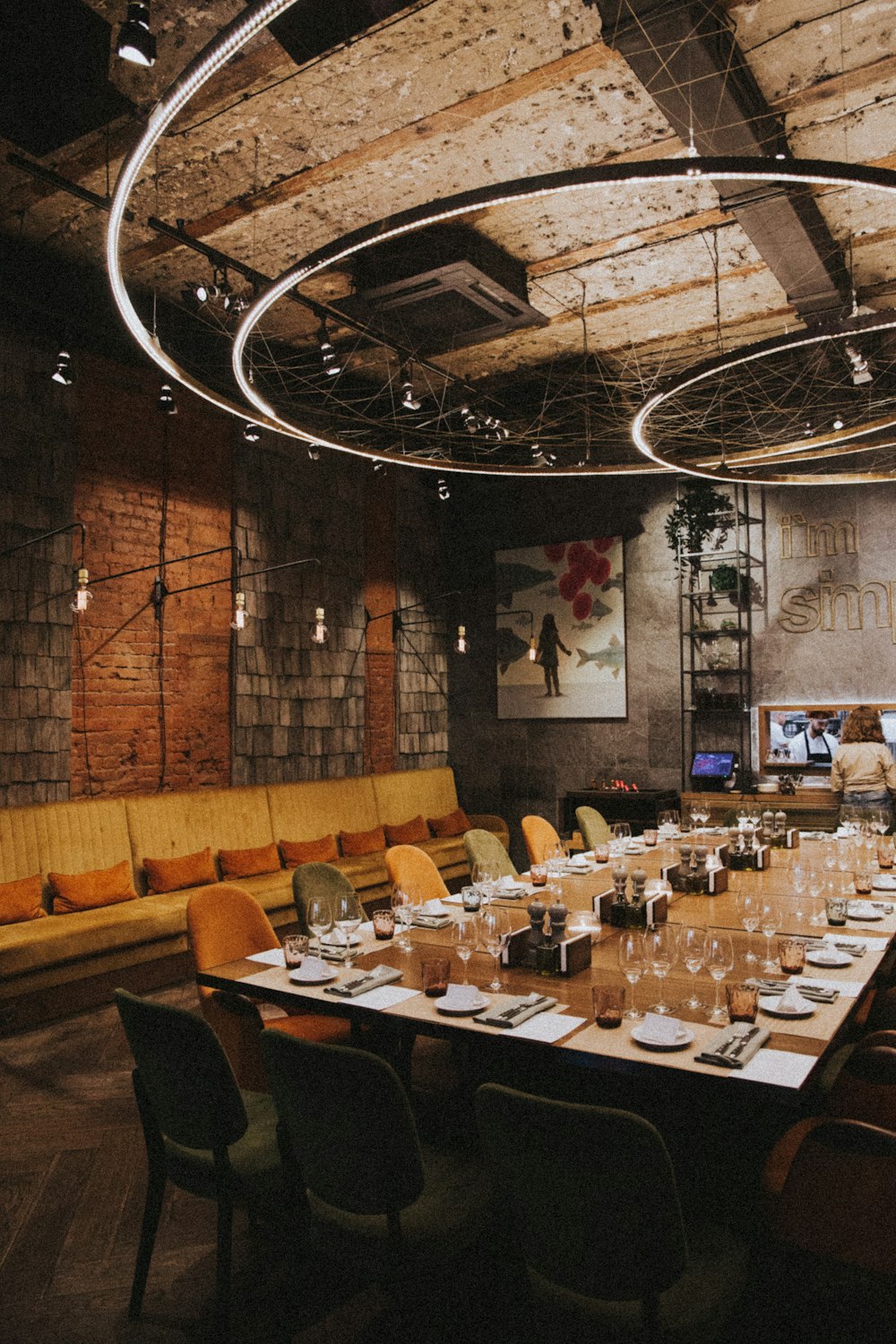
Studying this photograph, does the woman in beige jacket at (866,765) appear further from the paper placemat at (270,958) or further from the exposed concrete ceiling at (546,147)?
the paper placemat at (270,958)

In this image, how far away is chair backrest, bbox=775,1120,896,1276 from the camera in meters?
2.02

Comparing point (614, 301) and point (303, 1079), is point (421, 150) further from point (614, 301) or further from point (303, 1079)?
point (303, 1079)

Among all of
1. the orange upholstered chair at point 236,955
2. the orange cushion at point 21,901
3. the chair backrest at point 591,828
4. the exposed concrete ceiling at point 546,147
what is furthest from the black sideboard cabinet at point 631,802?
the orange upholstered chair at point 236,955

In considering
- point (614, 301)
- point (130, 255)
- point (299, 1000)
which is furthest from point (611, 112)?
point (299, 1000)

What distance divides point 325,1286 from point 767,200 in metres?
4.79

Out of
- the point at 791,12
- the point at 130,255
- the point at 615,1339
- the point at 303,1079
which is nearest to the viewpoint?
the point at 615,1339

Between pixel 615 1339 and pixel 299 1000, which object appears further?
pixel 299 1000

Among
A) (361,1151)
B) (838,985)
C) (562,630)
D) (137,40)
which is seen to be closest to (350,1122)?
(361,1151)

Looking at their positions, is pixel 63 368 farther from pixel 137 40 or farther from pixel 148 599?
pixel 137 40

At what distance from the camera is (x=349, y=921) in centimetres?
337

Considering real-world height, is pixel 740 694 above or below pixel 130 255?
below

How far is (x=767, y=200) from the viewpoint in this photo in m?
4.39

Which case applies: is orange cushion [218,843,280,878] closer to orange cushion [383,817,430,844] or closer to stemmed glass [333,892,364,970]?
orange cushion [383,817,430,844]

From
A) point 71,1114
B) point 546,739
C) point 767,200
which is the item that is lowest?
point 71,1114
